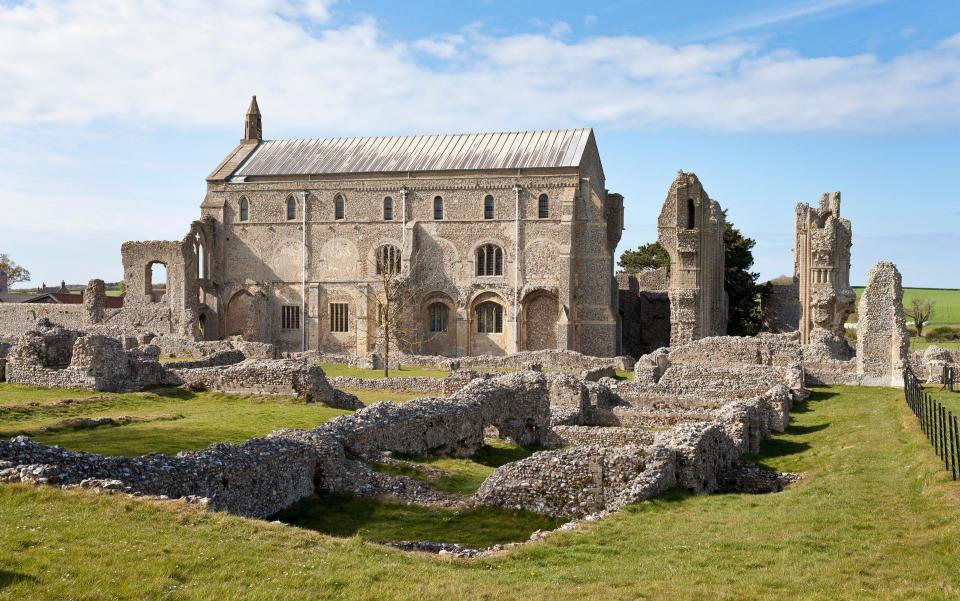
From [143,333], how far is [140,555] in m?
47.0

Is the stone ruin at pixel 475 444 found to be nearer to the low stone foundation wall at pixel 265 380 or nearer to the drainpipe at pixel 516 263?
Result: the low stone foundation wall at pixel 265 380

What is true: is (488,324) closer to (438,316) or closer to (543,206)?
(438,316)

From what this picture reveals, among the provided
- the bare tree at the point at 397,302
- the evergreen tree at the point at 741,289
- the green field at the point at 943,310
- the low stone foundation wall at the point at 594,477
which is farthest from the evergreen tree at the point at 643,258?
the low stone foundation wall at the point at 594,477

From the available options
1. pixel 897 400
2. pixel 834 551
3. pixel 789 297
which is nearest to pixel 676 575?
pixel 834 551

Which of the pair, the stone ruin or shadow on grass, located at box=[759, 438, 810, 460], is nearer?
the stone ruin

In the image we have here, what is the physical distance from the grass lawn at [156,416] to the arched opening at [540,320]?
27.2m

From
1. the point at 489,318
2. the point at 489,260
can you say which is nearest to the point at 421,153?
the point at 489,260

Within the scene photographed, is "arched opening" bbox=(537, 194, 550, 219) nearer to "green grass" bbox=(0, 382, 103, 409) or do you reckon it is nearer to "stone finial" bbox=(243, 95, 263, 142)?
"stone finial" bbox=(243, 95, 263, 142)

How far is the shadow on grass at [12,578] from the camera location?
820 cm

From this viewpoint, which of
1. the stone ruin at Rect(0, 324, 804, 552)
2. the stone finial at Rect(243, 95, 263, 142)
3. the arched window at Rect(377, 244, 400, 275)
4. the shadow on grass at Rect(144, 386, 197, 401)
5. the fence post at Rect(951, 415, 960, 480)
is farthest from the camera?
the stone finial at Rect(243, 95, 263, 142)

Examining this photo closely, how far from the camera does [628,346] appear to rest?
205 ft

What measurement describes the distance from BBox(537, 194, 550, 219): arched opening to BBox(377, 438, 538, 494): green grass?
31.6 metres

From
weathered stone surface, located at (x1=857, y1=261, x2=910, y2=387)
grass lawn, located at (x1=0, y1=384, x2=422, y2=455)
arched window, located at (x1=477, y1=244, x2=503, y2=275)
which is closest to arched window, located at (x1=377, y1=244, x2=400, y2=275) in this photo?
arched window, located at (x1=477, y1=244, x2=503, y2=275)

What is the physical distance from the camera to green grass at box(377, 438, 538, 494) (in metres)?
17.3
